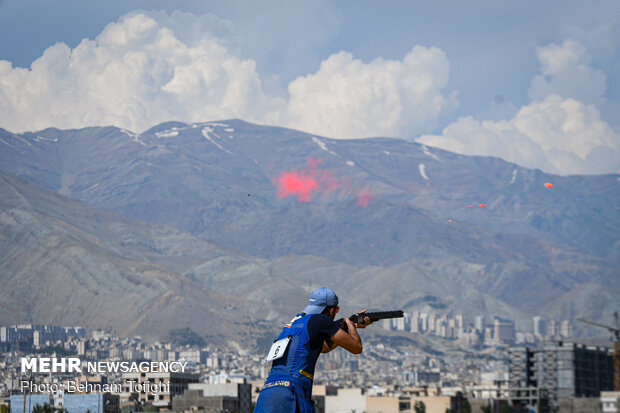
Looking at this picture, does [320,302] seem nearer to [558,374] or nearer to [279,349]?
[279,349]

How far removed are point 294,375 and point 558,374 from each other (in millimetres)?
143655

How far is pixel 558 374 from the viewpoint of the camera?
149625mm

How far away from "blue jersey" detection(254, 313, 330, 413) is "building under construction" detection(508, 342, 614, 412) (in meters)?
Answer: 133

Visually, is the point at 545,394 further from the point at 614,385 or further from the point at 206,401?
the point at 206,401

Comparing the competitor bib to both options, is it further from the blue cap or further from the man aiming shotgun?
the blue cap

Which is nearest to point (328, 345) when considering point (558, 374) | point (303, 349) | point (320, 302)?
point (303, 349)

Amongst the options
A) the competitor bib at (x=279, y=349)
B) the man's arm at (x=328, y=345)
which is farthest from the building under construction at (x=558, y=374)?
the competitor bib at (x=279, y=349)

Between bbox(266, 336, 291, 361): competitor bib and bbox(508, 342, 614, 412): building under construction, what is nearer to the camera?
bbox(266, 336, 291, 361): competitor bib

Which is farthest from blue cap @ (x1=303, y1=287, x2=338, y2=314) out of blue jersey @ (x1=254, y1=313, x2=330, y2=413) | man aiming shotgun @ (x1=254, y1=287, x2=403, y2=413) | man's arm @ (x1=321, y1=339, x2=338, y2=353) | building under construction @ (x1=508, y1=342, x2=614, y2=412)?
building under construction @ (x1=508, y1=342, x2=614, y2=412)

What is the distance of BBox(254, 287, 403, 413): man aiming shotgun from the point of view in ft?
36.9

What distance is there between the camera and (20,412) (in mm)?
100500

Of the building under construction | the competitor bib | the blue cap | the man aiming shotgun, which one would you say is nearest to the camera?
the man aiming shotgun

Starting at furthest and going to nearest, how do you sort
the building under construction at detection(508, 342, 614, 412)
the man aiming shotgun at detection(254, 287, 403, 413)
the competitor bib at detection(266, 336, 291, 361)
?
the building under construction at detection(508, 342, 614, 412) < the competitor bib at detection(266, 336, 291, 361) < the man aiming shotgun at detection(254, 287, 403, 413)

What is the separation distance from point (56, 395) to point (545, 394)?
64.2 metres
